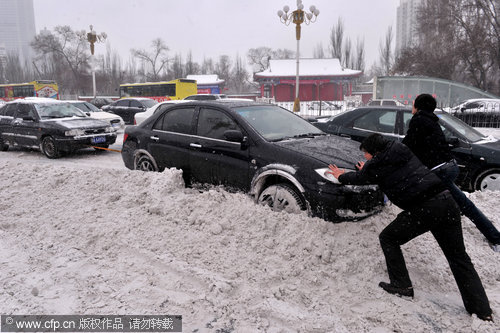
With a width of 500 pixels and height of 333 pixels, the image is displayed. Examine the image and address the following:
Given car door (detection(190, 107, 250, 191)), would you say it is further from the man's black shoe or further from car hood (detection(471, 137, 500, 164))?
car hood (detection(471, 137, 500, 164))

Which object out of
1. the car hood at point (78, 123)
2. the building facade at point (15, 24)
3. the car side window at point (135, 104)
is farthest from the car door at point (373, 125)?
the building facade at point (15, 24)

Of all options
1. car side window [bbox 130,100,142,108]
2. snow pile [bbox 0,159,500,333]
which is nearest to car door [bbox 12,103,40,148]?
snow pile [bbox 0,159,500,333]

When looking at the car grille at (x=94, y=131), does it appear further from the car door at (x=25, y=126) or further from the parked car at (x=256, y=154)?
the parked car at (x=256, y=154)

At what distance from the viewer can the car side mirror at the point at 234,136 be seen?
15.3 ft

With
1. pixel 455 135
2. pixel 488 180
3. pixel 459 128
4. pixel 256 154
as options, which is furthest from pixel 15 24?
pixel 488 180

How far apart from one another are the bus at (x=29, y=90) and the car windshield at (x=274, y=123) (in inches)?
1504

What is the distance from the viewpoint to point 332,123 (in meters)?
7.17

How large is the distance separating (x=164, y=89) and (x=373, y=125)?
27.1 meters

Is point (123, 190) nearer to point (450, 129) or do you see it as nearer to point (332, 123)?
point (332, 123)

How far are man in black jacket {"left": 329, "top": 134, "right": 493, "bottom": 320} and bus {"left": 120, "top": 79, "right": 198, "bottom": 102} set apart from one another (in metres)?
28.8

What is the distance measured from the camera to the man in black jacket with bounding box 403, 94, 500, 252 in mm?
3887

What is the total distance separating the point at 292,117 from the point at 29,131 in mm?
8646

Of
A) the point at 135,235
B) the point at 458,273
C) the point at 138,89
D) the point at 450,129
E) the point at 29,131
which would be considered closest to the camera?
the point at 458,273

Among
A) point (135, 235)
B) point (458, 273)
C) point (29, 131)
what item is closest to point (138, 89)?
point (29, 131)
